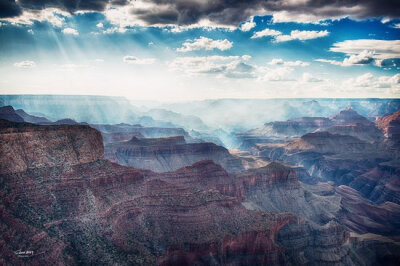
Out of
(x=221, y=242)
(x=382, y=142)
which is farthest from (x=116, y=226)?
(x=382, y=142)

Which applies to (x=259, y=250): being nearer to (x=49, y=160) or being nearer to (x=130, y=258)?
(x=130, y=258)

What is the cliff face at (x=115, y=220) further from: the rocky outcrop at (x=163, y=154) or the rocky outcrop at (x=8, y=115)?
the rocky outcrop at (x=8, y=115)

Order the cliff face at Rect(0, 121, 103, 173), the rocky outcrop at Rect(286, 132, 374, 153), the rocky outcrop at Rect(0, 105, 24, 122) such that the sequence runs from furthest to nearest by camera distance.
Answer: the rocky outcrop at Rect(286, 132, 374, 153), the rocky outcrop at Rect(0, 105, 24, 122), the cliff face at Rect(0, 121, 103, 173)
